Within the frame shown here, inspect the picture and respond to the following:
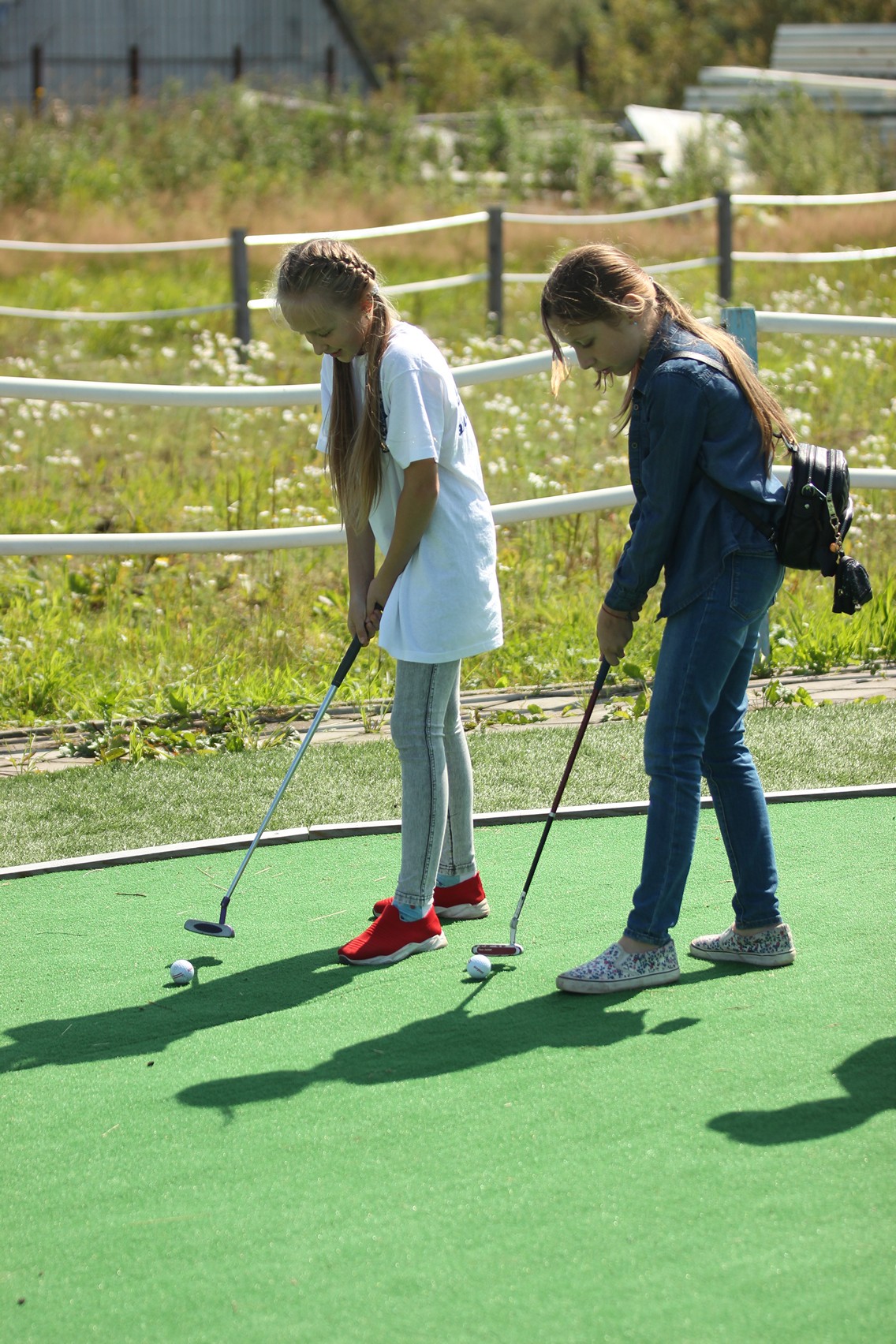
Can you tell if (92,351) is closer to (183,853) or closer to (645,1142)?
(183,853)

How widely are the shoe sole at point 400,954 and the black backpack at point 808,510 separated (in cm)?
132

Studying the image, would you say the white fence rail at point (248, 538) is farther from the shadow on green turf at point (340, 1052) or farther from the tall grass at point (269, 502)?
the shadow on green turf at point (340, 1052)

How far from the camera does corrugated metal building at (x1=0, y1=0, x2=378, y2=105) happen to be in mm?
31906

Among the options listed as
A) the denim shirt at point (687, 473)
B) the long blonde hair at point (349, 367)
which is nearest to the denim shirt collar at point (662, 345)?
the denim shirt at point (687, 473)

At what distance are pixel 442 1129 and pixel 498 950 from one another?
2.84 ft

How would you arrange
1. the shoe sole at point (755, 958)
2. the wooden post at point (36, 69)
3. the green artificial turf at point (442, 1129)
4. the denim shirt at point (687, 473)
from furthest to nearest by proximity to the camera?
the wooden post at point (36, 69)
the shoe sole at point (755, 958)
the denim shirt at point (687, 473)
the green artificial turf at point (442, 1129)

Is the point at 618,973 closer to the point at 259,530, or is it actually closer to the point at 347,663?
the point at 347,663

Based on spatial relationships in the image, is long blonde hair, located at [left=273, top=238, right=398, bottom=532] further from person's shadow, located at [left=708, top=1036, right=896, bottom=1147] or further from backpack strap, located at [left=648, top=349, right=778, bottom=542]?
person's shadow, located at [left=708, top=1036, right=896, bottom=1147]

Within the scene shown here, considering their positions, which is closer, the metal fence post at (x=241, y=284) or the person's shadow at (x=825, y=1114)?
the person's shadow at (x=825, y=1114)

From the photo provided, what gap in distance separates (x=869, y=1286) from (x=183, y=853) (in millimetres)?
2857

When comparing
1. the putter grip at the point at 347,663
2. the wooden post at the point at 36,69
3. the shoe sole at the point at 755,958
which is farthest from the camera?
the wooden post at the point at 36,69

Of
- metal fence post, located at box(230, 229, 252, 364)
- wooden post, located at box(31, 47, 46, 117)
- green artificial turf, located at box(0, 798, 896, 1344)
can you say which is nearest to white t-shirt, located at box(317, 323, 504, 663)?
green artificial turf, located at box(0, 798, 896, 1344)

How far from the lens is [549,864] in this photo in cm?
452

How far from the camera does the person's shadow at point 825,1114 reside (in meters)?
2.84
